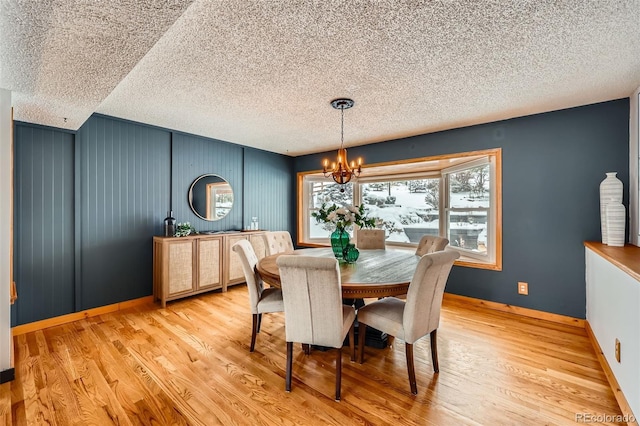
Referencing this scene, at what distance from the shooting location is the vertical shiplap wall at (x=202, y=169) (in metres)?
4.06

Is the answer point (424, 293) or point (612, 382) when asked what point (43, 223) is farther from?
point (612, 382)

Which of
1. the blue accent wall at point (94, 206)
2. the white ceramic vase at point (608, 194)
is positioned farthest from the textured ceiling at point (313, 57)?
the white ceramic vase at point (608, 194)

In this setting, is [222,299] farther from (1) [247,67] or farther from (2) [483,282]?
(2) [483,282]

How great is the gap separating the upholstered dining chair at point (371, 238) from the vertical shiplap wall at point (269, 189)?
2.18 metres

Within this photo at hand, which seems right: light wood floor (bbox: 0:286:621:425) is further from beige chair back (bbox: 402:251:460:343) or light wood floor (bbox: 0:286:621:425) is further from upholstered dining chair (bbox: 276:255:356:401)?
beige chair back (bbox: 402:251:460:343)

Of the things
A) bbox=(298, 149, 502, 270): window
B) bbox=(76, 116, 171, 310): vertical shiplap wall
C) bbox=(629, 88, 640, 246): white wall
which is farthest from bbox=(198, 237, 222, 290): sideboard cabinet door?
bbox=(629, 88, 640, 246): white wall

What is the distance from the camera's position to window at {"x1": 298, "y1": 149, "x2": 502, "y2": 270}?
143 inches

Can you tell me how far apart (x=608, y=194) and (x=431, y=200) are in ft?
6.66

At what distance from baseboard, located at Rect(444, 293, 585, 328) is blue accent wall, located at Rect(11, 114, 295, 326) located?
372 cm

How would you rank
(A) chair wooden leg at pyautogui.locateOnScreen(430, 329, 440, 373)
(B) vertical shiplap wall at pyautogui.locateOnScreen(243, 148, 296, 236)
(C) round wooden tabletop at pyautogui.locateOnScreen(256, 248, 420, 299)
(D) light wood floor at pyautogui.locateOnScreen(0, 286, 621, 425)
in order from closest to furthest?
(D) light wood floor at pyautogui.locateOnScreen(0, 286, 621, 425) → (C) round wooden tabletop at pyautogui.locateOnScreen(256, 248, 420, 299) → (A) chair wooden leg at pyautogui.locateOnScreen(430, 329, 440, 373) → (B) vertical shiplap wall at pyautogui.locateOnScreen(243, 148, 296, 236)

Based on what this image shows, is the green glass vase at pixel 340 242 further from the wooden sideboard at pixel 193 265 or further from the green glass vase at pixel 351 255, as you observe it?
the wooden sideboard at pixel 193 265

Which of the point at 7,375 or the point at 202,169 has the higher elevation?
the point at 202,169

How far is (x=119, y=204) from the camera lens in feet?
11.5

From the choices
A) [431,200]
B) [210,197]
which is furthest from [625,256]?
[210,197]
